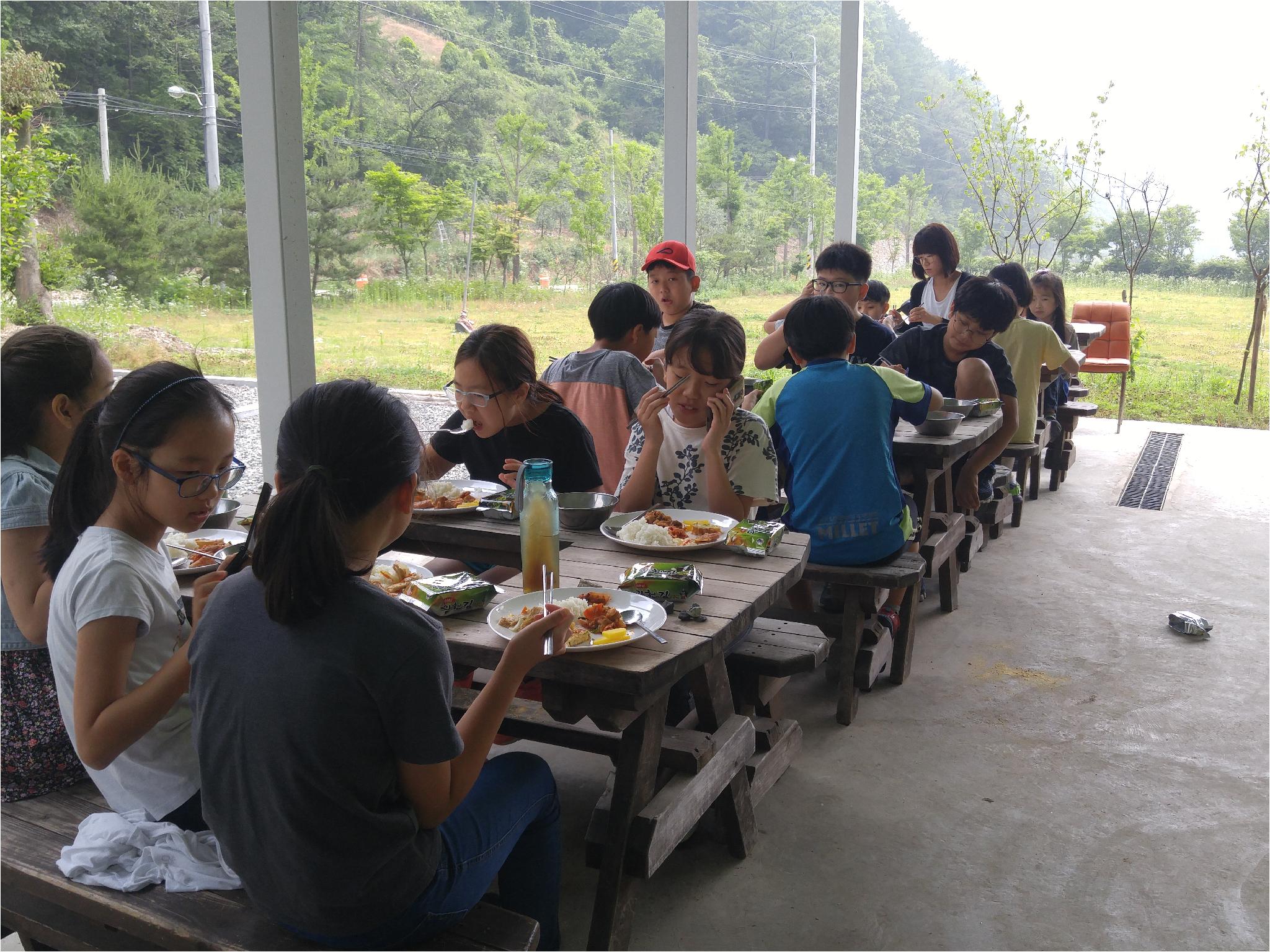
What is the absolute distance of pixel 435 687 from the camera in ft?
3.98

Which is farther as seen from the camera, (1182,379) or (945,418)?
(1182,379)

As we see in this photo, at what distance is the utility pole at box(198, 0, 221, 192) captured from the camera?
4.82m

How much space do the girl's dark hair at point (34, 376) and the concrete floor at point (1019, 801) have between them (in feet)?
4.80

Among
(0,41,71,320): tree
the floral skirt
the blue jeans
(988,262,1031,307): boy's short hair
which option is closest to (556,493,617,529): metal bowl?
the blue jeans

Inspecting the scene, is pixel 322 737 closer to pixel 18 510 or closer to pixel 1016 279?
pixel 18 510

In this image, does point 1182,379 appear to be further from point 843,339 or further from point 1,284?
point 1,284

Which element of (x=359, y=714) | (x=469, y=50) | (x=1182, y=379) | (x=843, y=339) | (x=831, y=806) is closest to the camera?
(x=359, y=714)

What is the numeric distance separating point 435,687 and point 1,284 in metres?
6.11

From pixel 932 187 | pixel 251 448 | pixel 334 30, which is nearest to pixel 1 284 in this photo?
pixel 251 448

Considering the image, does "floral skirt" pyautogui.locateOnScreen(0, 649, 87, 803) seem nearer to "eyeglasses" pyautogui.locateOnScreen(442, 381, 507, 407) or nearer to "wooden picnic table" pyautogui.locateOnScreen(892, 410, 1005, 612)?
"eyeglasses" pyautogui.locateOnScreen(442, 381, 507, 407)

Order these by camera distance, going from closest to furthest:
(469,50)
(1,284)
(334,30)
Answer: (1,284) → (334,30) → (469,50)

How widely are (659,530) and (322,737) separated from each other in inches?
43.6

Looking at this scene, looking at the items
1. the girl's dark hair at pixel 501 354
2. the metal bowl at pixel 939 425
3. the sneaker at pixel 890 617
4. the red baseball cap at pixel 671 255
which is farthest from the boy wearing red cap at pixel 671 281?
the sneaker at pixel 890 617

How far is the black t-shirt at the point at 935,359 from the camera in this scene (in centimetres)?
412
